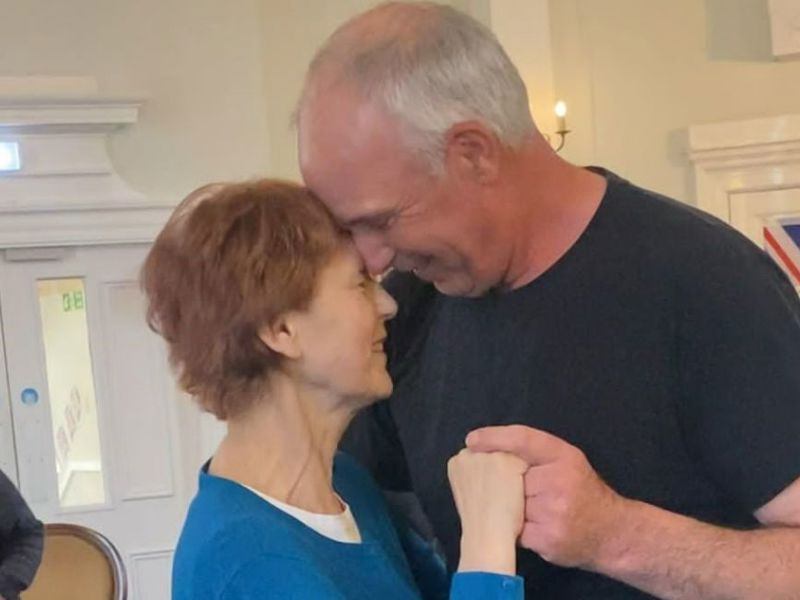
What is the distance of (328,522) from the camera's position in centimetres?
128

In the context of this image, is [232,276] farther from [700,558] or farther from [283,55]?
[283,55]

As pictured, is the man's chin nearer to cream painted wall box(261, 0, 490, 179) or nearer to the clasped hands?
the clasped hands

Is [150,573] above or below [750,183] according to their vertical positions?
below

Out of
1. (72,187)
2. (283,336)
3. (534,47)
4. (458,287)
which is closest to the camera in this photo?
(283,336)

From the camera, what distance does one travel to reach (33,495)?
181 inches

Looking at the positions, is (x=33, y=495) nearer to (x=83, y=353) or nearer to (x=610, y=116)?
(x=83, y=353)

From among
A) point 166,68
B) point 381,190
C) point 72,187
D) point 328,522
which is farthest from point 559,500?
point 166,68

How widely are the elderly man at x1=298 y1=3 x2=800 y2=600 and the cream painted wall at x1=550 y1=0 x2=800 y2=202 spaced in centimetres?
308

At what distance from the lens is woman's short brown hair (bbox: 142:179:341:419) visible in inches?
47.6

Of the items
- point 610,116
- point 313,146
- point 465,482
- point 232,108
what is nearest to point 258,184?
point 313,146

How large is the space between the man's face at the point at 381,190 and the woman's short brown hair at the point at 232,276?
31mm

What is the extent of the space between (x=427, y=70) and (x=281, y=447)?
1.41 feet

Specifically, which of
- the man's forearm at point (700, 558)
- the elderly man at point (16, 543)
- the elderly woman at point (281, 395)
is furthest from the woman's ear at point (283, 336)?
the elderly man at point (16, 543)

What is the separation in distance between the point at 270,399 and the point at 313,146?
0.28 metres
